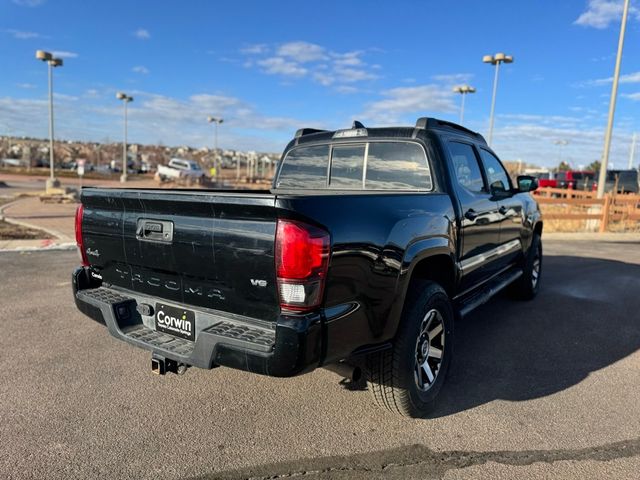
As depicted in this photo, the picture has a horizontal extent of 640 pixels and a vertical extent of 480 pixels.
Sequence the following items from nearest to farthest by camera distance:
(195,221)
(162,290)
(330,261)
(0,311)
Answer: (330,261)
(195,221)
(162,290)
(0,311)

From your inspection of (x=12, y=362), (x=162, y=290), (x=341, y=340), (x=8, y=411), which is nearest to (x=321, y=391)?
(x=341, y=340)

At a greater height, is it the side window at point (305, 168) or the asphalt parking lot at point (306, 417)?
the side window at point (305, 168)

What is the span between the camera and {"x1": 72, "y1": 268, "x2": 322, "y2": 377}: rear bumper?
2.51m

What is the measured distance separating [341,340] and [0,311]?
457cm

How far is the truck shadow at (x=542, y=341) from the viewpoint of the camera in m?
3.89

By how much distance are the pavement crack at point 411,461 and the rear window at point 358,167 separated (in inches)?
79.5

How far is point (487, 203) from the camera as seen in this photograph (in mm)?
4684

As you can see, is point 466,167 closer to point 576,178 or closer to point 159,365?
point 159,365

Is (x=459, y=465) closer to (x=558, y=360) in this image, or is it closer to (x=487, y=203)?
(x=558, y=360)

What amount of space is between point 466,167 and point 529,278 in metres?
2.61

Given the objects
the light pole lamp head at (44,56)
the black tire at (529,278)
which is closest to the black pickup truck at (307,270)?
the black tire at (529,278)

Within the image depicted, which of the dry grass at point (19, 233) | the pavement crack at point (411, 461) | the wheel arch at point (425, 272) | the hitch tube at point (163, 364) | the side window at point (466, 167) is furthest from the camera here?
the dry grass at point (19, 233)

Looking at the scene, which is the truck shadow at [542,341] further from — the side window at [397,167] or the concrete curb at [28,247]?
the concrete curb at [28,247]

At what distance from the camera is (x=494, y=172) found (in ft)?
17.7
